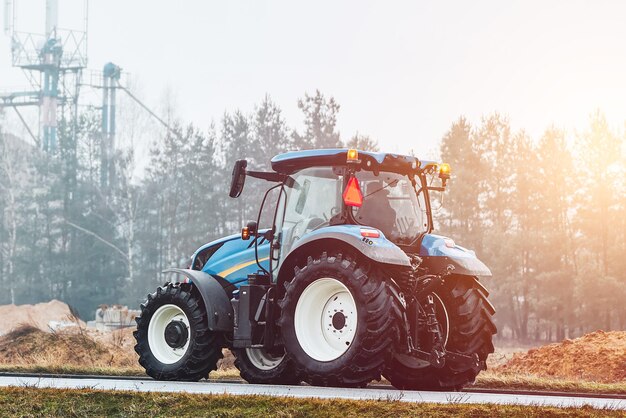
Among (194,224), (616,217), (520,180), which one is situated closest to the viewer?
(616,217)

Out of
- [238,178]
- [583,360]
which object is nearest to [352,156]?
[238,178]

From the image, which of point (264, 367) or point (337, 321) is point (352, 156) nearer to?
point (337, 321)

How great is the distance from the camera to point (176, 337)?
41.1 feet

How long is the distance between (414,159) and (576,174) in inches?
1706

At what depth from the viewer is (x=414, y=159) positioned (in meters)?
11.7

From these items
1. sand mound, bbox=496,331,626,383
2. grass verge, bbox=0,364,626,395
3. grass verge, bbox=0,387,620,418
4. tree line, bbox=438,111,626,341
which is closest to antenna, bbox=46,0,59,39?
tree line, bbox=438,111,626,341

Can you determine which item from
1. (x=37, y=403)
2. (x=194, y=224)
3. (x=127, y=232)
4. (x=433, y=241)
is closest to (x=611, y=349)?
(x=433, y=241)

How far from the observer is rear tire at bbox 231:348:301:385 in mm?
11852

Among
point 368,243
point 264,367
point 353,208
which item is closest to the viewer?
point 368,243

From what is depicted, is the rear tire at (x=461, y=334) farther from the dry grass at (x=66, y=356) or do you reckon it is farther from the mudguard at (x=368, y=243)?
the dry grass at (x=66, y=356)

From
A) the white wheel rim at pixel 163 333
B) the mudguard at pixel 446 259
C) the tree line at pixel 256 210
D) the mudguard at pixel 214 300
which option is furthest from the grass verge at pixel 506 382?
→ the tree line at pixel 256 210

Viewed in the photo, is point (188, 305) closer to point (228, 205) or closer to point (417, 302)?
point (417, 302)

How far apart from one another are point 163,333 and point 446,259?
3.83m

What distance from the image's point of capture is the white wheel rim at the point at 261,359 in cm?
1219
